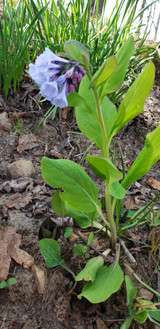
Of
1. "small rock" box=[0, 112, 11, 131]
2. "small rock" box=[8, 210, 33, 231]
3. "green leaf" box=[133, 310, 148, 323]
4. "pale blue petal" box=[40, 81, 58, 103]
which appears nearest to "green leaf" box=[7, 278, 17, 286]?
"small rock" box=[8, 210, 33, 231]

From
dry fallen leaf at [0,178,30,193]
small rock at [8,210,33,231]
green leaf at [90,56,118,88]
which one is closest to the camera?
green leaf at [90,56,118,88]

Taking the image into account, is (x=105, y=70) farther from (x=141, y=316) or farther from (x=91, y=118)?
(x=141, y=316)

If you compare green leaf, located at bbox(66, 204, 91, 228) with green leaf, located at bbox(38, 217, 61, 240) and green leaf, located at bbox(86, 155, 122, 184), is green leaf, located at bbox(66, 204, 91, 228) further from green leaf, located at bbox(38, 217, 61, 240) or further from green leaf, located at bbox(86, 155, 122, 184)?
green leaf, located at bbox(86, 155, 122, 184)

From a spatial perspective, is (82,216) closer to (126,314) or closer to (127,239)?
(127,239)

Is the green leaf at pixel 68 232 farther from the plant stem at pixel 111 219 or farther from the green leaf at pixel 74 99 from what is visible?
the green leaf at pixel 74 99

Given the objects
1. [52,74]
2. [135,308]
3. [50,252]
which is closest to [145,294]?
[135,308]

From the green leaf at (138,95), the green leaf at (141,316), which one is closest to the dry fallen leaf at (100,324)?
the green leaf at (141,316)
